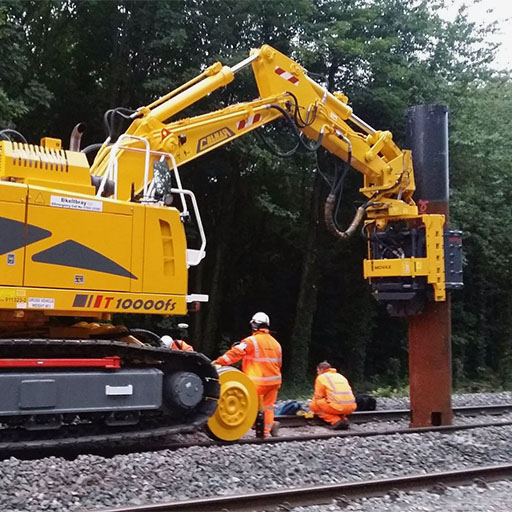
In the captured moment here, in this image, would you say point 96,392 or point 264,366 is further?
point 264,366

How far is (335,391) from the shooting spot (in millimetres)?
11016

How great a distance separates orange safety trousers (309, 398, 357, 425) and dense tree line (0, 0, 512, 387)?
586 centimetres

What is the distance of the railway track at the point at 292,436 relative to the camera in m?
8.05

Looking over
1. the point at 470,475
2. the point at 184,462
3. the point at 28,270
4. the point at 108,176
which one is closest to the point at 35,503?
the point at 184,462

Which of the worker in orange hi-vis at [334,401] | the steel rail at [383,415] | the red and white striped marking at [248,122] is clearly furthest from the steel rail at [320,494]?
the red and white striped marking at [248,122]

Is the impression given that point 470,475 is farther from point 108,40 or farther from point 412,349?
point 108,40

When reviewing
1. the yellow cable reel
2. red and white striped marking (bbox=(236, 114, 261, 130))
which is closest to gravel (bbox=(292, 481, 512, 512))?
the yellow cable reel

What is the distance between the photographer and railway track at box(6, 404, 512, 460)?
805 centimetres

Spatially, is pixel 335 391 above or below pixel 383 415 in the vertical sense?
above

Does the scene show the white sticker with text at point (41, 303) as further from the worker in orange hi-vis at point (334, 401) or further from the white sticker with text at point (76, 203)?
the worker in orange hi-vis at point (334, 401)

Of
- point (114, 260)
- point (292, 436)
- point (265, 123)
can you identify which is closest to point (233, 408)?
point (292, 436)

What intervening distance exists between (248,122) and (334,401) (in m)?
4.13

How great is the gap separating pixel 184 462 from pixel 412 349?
4.99 m

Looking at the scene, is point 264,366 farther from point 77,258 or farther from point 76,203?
point 76,203
